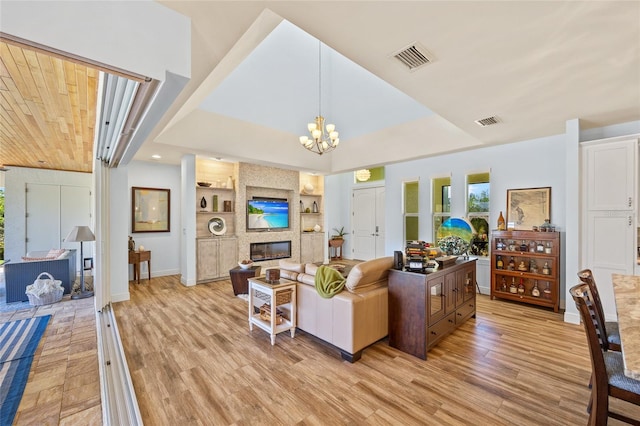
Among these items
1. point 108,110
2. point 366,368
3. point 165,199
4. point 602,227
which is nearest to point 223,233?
point 165,199

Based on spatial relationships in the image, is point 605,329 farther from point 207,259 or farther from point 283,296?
point 207,259

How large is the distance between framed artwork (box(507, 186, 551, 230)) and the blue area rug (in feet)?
20.6

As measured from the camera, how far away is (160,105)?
186 centimetres

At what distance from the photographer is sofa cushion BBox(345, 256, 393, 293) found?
106 inches

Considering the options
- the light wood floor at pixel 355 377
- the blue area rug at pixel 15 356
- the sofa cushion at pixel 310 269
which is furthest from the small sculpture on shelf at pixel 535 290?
the blue area rug at pixel 15 356

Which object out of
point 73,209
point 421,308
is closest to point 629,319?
point 421,308

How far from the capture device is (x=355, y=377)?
2.35 m

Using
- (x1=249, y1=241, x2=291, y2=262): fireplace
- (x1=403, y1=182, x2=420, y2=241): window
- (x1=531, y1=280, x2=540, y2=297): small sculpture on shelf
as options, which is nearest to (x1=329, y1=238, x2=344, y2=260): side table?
(x1=249, y1=241, x2=291, y2=262): fireplace

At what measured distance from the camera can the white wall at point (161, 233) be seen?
19.5 ft

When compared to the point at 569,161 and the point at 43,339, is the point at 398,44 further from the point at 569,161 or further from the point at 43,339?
the point at 43,339

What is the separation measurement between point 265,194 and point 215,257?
1.99 m

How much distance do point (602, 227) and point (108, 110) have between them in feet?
18.4

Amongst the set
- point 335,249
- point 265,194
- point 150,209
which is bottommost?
point 335,249

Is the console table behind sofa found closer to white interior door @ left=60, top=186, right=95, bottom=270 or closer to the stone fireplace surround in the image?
white interior door @ left=60, top=186, right=95, bottom=270
